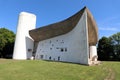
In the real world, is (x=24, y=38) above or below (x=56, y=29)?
below

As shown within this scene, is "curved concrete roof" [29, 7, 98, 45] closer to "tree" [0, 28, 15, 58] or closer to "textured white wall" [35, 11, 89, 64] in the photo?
Answer: "textured white wall" [35, 11, 89, 64]

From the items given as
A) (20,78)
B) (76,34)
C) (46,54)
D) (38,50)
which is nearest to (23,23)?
(38,50)

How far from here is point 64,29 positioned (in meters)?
32.3

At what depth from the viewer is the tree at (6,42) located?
47975 mm

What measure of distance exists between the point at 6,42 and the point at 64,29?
80.8ft

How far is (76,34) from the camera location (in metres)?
29.5

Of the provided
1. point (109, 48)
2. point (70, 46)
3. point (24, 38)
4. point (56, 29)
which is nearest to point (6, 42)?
point (24, 38)

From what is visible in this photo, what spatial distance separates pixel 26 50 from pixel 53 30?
9.41 metres

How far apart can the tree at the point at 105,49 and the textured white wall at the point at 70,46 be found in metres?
22.4

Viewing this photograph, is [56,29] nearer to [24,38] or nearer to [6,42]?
[24,38]

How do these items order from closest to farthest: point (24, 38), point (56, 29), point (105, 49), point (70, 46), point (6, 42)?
point (70, 46) < point (56, 29) < point (24, 38) < point (6, 42) < point (105, 49)

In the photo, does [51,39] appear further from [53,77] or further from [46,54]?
[53,77]

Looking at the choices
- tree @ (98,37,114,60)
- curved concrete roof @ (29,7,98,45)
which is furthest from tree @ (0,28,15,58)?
tree @ (98,37,114,60)

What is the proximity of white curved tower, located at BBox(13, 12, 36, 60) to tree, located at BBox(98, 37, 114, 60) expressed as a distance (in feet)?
76.6
